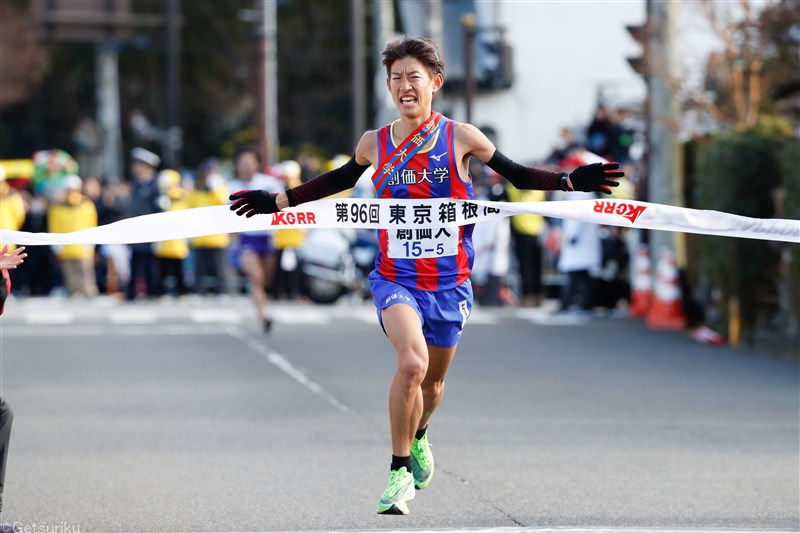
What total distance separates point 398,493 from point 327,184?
1434 millimetres

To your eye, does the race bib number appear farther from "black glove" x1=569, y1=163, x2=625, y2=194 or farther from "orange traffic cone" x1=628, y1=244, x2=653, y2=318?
"orange traffic cone" x1=628, y1=244, x2=653, y2=318

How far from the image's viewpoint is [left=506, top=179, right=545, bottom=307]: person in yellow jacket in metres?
22.1

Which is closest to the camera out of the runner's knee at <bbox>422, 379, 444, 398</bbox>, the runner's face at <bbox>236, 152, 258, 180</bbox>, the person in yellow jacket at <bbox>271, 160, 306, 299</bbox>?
the runner's knee at <bbox>422, 379, 444, 398</bbox>

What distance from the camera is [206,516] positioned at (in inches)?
296

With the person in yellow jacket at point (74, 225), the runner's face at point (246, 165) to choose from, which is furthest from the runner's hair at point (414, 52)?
the person in yellow jacket at point (74, 225)

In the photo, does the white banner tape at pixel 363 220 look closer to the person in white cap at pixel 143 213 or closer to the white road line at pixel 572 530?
the white road line at pixel 572 530

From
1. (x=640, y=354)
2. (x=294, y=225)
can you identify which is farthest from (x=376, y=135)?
(x=640, y=354)

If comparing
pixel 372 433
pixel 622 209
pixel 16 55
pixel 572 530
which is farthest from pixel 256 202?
pixel 16 55

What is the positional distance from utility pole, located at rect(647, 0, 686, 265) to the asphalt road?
9.75ft

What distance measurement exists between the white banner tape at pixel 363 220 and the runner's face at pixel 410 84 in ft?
1.77

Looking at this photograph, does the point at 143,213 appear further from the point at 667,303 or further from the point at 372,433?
the point at 372,433

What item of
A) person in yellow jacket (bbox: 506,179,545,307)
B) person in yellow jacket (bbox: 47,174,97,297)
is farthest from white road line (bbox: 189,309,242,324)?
person in yellow jacket (bbox: 506,179,545,307)

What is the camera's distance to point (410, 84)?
703 centimetres

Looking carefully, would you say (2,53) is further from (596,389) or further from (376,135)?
(376,135)
